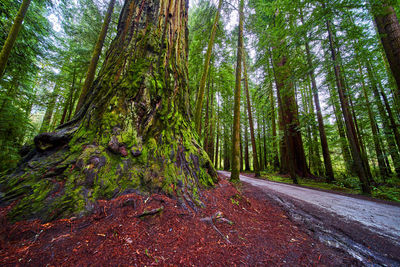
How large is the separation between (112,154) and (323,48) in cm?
984

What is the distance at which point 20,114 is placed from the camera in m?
6.31

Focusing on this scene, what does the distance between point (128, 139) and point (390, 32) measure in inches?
392

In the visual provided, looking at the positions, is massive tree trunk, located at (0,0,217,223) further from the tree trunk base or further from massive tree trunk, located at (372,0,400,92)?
massive tree trunk, located at (372,0,400,92)

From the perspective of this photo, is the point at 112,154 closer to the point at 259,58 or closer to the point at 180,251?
the point at 180,251

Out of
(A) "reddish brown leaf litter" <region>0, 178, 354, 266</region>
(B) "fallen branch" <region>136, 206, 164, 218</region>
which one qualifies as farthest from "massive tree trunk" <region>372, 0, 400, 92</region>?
(B) "fallen branch" <region>136, 206, 164, 218</region>

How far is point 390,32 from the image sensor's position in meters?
5.37

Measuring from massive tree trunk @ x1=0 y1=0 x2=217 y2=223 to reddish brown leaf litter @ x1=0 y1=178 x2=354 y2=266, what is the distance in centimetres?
19

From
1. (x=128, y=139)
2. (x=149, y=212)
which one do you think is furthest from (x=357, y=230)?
(x=128, y=139)

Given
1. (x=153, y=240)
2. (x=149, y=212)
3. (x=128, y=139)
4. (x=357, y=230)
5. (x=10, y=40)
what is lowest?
(x=357, y=230)

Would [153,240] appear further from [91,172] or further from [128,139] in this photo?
[128,139]

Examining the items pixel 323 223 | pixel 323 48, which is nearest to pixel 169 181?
pixel 323 223

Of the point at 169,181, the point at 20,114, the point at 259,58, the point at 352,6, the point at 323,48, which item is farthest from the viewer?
the point at 259,58

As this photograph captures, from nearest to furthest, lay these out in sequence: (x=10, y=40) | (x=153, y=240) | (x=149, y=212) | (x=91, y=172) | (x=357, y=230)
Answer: (x=153, y=240)
(x=149, y=212)
(x=91, y=172)
(x=357, y=230)
(x=10, y=40)

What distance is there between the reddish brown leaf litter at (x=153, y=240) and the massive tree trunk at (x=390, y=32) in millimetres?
7932
